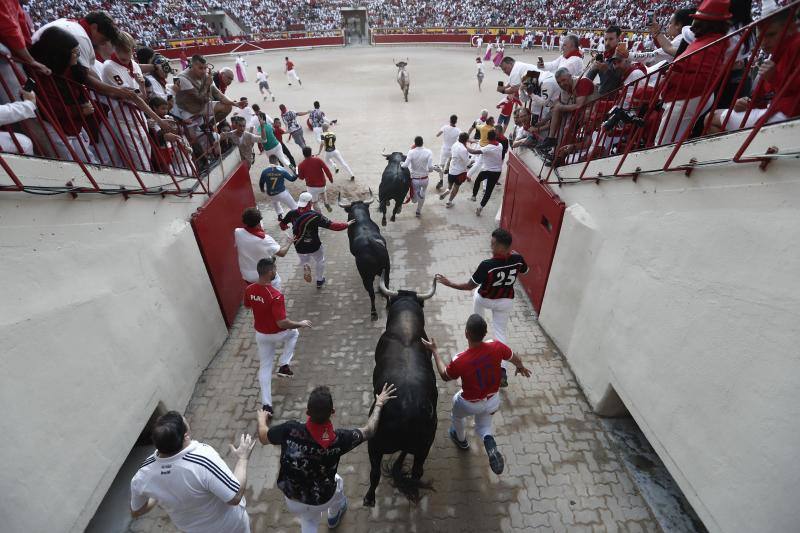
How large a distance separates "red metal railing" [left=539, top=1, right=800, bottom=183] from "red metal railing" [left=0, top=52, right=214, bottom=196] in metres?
5.22

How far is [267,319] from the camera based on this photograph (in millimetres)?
4398

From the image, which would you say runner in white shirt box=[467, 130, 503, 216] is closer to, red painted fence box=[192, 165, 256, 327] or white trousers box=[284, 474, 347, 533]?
red painted fence box=[192, 165, 256, 327]

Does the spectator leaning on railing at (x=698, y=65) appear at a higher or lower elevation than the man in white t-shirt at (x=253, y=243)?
higher

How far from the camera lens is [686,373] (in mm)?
3289

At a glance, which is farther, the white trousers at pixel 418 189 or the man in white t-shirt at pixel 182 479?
the white trousers at pixel 418 189

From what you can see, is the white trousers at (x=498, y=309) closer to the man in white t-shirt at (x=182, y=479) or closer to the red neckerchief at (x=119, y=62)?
the man in white t-shirt at (x=182, y=479)

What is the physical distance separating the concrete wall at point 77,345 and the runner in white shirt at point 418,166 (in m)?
5.26

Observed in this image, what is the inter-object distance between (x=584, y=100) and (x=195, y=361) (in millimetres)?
6618

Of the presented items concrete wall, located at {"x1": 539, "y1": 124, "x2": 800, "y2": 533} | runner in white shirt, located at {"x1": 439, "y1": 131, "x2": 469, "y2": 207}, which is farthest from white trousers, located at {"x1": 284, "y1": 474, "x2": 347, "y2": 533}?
runner in white shirt, located at {"x1": 439, "y1": 131, "x2": 469, "y2": 207}

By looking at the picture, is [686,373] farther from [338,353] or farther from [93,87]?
[93,87]

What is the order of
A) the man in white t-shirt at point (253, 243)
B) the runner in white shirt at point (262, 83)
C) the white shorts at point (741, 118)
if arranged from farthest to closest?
the runner in white shirt at point (262, 83)
the man in white t-shirt at point (253, 243)
the white shorts at point (741, 118)

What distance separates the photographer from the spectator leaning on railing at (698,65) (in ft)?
12.3

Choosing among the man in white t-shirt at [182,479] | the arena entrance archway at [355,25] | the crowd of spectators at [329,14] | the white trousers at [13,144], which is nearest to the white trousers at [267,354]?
the man in white t-shirt at [182,479]

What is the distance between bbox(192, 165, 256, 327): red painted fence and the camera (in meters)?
5.57
